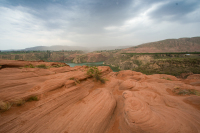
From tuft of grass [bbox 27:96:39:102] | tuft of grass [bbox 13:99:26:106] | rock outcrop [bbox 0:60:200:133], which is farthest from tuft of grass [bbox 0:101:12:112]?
tuft of grass [bbox 27:96:39:102]

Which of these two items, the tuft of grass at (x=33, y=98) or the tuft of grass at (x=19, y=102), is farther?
the tuft of grass at (x=33, y=98)

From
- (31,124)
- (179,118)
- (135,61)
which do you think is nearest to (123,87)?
(179,118)

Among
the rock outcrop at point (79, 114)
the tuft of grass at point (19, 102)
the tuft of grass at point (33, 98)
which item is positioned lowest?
the rock outcrop at point (79, 114)

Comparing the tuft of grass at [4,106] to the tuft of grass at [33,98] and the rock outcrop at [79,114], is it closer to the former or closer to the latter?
the rock outcrop at [79,114]

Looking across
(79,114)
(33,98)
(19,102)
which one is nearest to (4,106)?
(19,102)

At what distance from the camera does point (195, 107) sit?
4.87m

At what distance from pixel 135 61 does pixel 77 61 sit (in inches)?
2393

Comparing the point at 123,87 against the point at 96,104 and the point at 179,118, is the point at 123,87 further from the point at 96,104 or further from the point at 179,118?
the point at 179,118

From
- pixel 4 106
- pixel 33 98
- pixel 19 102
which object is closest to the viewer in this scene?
pixel 4 106

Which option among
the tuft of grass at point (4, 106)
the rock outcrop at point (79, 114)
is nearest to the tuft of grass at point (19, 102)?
the rock outcrop at point (79, 114)

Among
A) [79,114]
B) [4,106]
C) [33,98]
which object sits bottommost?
[79,114]

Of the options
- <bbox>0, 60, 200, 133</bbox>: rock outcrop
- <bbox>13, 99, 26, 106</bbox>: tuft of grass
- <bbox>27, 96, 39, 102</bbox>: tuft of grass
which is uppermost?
<bbox>13, 99, 26, 106</bbox>: tuft of grass

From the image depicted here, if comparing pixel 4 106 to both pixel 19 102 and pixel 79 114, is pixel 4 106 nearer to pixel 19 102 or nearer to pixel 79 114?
pixel 19 102

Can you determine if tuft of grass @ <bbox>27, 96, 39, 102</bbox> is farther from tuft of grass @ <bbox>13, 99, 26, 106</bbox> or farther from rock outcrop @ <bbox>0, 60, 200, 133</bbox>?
tuft of grass @ <bbox>13, 99, 26, 106</bbox>
